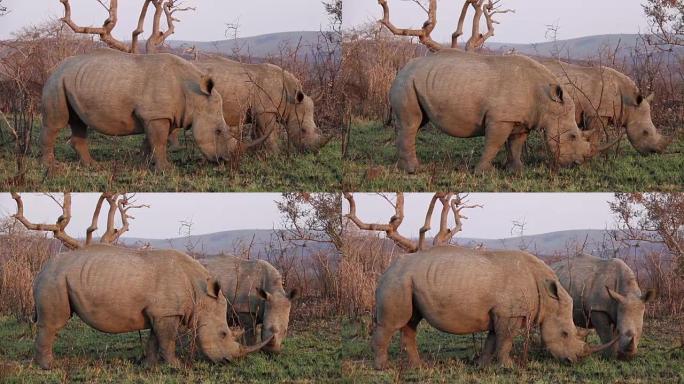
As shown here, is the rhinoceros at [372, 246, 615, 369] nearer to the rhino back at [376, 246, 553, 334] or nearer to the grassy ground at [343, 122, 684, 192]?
the rhino back at [376, 246, 553, 334]

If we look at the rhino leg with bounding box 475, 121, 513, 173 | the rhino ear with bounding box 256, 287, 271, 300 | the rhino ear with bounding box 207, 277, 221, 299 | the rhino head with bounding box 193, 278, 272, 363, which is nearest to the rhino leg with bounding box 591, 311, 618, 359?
the rhino leg with bounding box 475, 121, 513, 173

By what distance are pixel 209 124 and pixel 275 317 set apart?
8.65 feet

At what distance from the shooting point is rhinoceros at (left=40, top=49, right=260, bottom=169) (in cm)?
1498

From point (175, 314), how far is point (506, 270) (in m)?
3.89

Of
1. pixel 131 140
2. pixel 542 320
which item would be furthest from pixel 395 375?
pixel 131 140

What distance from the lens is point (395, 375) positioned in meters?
13.3

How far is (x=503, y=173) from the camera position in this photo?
599 inches

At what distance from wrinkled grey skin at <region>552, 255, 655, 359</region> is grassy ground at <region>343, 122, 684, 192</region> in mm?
1189

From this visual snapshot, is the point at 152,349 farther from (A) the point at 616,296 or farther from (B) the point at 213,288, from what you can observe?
(A) the point at 616,296

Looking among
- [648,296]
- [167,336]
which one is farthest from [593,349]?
[167,336]

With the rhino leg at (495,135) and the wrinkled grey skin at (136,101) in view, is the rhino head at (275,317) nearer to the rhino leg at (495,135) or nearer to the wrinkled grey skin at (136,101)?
the wrinkled grey skin at (136,101)

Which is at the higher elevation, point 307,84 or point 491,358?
point 307,84

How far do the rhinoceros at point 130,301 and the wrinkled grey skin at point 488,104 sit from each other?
3.45 m

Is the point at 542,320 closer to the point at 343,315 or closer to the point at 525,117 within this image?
the point at 525,117
